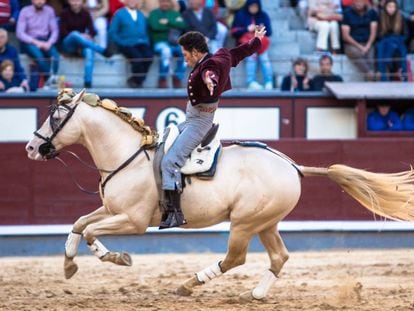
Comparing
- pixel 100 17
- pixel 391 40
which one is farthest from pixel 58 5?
pixel 391 40

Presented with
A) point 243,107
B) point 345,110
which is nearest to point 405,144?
point 345,110

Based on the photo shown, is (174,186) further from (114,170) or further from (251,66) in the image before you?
(251,66)

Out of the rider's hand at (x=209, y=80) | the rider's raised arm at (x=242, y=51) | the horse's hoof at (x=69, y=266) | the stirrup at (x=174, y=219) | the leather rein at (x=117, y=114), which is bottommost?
the horse's hoof at (x=69, y=266)

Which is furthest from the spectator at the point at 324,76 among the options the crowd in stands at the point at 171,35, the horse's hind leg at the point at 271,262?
the horse's hind leg at the point at 271,262

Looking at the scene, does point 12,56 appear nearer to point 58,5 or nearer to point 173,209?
point 58,5

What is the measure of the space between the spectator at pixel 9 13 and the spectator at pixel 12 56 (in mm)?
431

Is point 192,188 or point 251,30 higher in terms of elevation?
point 251,30

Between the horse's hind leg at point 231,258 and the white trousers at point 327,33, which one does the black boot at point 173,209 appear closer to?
the horse's hind leg at point 231,258

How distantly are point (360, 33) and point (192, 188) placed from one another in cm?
661

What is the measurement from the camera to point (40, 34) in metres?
14.0

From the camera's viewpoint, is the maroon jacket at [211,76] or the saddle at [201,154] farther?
the saddle at [201,154]

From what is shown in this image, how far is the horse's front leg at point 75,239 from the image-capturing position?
29.0ft

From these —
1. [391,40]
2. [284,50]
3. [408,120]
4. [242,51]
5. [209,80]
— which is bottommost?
[408,120]

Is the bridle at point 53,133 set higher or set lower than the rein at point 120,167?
higher
